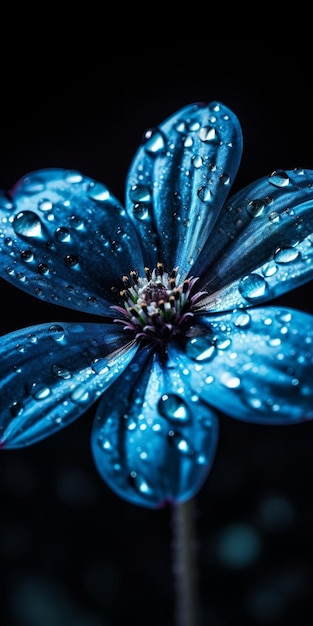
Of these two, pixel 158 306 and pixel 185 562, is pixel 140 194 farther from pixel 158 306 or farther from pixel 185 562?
pixel 185 562

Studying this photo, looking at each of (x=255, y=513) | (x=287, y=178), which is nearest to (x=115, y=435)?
(x=287, y=178)

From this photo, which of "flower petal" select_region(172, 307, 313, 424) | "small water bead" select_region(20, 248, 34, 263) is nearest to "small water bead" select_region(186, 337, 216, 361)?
Result: "flower petal" select_region(172, 307, 313, 424)

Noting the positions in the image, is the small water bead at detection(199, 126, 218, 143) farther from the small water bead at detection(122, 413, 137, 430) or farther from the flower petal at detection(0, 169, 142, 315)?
the small water bead at detection(122, 413, 137, 430)

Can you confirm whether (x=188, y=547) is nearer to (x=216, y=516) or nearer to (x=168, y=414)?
(x=168, y=414)

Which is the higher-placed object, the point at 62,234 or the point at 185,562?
the point at 62,234

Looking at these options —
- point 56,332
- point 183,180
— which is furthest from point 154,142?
point 56,332

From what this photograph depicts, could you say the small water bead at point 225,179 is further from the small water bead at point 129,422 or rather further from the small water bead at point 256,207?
the small water bead at point 129,422
